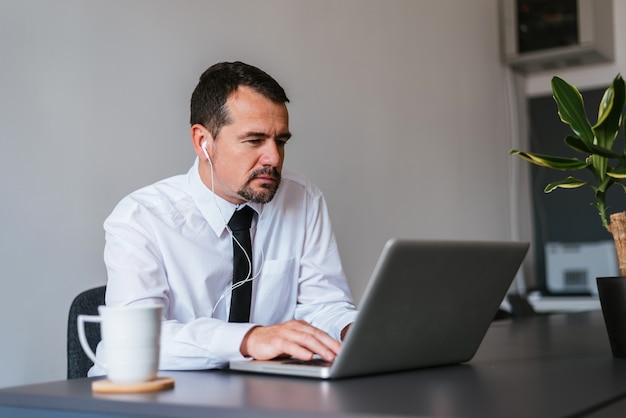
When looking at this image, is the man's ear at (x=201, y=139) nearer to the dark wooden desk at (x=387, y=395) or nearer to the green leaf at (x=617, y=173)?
the dark wooden desk at (x=387, y=395)

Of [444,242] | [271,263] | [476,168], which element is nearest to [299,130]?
[271,263]

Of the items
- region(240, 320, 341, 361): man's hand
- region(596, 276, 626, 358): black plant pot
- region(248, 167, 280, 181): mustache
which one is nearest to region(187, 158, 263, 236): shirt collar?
region(248, 167, 280, 181): mustache

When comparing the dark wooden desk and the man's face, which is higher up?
the man's face

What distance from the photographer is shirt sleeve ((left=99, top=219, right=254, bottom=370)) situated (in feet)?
4.45

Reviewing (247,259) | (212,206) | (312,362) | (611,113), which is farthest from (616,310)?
(212,206)

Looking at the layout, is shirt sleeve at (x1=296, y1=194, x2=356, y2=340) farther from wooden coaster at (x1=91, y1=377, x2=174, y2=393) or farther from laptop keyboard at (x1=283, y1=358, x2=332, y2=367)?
wooden coaster at (x1=91, y1=377, x2=174, y2=393)

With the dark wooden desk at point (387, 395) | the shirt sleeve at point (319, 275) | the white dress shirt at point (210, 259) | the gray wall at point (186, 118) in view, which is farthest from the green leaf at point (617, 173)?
the gray wall at point (186, 118)

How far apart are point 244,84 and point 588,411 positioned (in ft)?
4.06

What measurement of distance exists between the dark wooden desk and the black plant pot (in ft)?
0.11

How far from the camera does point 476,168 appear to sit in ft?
15.8

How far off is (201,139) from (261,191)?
0.24 meters

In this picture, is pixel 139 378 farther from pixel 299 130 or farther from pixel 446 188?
pixel 446 188

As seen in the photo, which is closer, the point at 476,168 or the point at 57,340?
the point at 57,340

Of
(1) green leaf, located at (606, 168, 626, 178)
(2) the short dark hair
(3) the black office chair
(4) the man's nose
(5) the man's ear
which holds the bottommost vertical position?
(3) the black office chair
